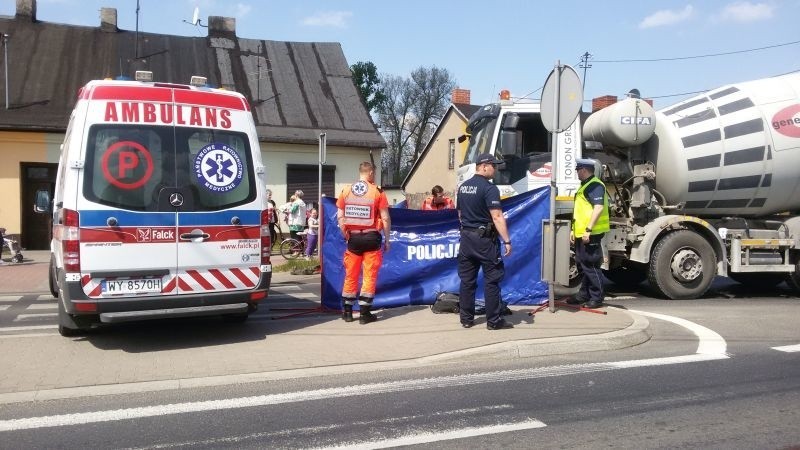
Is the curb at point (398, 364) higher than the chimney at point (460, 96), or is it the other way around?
the chimney at point (460, 96)

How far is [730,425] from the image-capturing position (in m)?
4.29

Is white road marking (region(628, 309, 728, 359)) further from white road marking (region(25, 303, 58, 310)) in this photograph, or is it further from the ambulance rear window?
white road marking (region(25, 303, 58, 310))

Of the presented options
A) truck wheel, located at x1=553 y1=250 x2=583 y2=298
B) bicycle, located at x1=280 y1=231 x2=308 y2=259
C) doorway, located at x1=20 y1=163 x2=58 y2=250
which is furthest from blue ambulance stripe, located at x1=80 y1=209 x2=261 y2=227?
doorway, located at x1=20 y1=163 x2=58 y2=250

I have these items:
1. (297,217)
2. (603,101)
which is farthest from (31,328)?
(603,101)

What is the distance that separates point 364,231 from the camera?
7121mm

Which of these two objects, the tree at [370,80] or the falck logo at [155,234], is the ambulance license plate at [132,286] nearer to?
the falck logo at [155,234]

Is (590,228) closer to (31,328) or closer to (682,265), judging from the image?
(682,265)

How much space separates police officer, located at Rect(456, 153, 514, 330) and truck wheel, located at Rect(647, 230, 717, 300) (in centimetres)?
366

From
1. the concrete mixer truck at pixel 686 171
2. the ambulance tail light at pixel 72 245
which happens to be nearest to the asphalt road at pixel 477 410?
the ambulance tail light at pixel 72 245

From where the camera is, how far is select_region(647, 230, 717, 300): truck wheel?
9.38 m

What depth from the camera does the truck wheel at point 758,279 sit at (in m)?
10.9

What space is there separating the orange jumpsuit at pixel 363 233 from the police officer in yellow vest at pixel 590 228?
2.68 metres

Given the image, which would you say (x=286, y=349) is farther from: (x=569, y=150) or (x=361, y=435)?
(x=569, y=150)

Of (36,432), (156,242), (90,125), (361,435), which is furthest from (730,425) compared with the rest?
(90,125)
